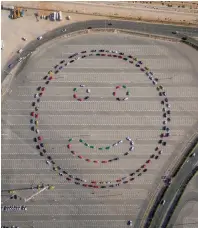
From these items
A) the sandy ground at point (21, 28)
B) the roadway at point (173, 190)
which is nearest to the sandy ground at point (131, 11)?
the sandy ground at point (21, 28)

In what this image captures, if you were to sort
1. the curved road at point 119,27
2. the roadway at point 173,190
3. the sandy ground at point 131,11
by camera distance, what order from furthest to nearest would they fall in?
the sandy ground at point 131,11 < the curved road at point 119,27 < the roadway at point 173,190

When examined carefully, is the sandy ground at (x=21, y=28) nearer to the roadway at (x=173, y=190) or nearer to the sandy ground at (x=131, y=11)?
the sandy ground at (x=131, y=11)

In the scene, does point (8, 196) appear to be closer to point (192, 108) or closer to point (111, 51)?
point (111, 51)

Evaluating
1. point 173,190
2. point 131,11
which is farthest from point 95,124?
point 131,11

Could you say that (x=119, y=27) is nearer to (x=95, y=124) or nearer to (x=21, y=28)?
(x=21, y=28)

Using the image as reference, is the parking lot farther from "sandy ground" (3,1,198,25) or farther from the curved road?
"sandy ground" (3,1,198,25)

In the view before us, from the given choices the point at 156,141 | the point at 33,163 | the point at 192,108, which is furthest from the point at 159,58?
the point at 33,163
